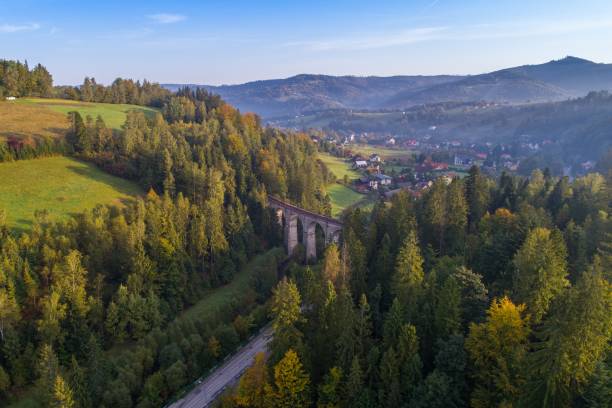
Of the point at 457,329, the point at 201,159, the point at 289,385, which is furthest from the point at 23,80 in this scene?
the point at 457,329

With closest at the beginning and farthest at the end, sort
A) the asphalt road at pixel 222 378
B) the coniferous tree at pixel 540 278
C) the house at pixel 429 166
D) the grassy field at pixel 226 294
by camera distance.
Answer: the coniferous tree at pixel 540 278 < the asphalt road at pixel 222 378 < the grassy field at pixel 226 294 < the house at pixel 429 166

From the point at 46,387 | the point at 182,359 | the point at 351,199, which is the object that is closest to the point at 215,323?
the point at 182,359

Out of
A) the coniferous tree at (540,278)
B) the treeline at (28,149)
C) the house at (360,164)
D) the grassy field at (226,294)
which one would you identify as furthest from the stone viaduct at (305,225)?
the house at (360,164)

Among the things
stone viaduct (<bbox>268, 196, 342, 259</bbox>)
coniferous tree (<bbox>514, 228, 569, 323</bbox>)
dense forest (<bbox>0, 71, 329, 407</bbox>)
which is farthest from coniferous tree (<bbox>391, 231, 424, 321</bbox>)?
stone viaduct (<bbox>268, 196, 342, 259</bbox>)

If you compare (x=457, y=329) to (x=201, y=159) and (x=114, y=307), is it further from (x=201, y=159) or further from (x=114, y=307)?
(x=201, y=159)

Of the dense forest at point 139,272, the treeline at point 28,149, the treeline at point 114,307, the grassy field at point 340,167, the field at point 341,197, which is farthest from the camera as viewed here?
the grassy field at point 340,167

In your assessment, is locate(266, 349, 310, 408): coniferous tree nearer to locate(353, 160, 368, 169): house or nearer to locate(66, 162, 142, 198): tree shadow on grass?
locate(66, 162, 142, 198): tree shadow on grass

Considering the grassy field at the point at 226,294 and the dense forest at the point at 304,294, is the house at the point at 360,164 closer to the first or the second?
the dense forest at the point at 304,294
